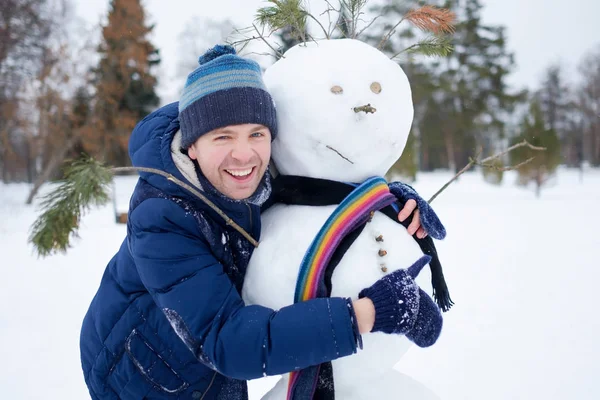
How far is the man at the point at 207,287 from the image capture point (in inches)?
44.8

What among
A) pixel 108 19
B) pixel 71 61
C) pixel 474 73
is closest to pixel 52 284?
pixel 71 61

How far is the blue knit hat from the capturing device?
51.8 inches

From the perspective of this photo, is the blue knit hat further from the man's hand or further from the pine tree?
the pine tree

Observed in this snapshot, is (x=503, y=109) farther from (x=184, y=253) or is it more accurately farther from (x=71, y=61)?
(x=184, y=253)

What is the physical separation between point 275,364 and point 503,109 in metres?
25.2

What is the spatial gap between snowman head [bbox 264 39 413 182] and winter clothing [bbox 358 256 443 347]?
398mm

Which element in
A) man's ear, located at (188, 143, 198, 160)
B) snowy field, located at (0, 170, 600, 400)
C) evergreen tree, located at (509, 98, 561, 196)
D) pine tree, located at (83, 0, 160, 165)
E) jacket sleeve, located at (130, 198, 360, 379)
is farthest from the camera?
pine tree, located at (83, 0, 160, 165)

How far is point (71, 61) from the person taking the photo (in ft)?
50.3

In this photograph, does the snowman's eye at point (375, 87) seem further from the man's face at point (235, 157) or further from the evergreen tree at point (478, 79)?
the evergreen tree at point (478, 79)

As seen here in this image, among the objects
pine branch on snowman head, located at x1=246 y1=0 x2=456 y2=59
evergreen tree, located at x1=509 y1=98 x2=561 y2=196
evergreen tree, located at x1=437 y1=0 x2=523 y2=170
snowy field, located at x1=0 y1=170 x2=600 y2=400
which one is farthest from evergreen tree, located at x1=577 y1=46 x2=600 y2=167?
pine branch on snowman head, located at x1=246 y1=0 x2=456 y2=59

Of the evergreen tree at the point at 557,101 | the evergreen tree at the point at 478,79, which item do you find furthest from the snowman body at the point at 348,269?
the evergreen tree at the point at 557,101

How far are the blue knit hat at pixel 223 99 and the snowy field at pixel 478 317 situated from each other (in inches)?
15.3

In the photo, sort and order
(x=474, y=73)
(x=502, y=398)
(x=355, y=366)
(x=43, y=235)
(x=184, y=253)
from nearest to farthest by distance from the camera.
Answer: (x=184, y=253) < (x=355, y=366) < (x=43, y=235) < (x=502, y=398) < (x=474, y=73)

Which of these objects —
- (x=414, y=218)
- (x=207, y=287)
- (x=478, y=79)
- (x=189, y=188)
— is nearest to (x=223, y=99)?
(x=189, y=188)
